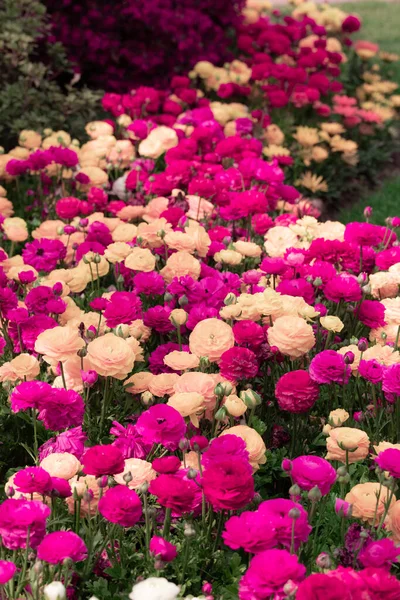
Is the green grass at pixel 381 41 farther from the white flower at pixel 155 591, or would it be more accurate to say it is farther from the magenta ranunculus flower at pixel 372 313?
the white flower at pixel 155 591

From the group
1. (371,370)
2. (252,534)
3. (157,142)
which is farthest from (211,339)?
(157,142)

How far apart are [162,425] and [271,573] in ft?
1.92

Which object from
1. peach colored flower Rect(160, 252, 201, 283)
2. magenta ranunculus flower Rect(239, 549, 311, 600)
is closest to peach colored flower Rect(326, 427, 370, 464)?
magenta ranunculus flower Rect(239, 549, 311, 600)

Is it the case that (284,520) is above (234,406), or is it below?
above

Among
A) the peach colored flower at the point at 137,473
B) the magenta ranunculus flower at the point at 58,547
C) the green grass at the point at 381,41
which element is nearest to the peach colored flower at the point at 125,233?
the peach colored flower at the point at 137,473

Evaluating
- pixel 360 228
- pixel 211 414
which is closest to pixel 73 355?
pixel 211 414

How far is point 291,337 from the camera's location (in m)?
2.52

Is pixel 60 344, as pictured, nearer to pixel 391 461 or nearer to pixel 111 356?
pixel 111 356

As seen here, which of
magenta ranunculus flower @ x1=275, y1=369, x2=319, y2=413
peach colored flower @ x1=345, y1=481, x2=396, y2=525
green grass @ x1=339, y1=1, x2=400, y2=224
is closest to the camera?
peach colored flower @ x1=345, y1=481, x2=396, y2=525

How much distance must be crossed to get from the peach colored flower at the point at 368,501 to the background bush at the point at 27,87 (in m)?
3.42

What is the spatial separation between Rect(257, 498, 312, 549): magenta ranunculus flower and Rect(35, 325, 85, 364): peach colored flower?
828 millimetres

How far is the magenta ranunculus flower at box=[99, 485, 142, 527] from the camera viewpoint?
179cm

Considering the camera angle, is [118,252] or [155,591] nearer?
[155,591]

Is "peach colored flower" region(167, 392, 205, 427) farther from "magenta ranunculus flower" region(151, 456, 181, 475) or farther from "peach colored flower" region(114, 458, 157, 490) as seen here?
"magenta ranunculus flower" region(151, 456, 181, 475)
